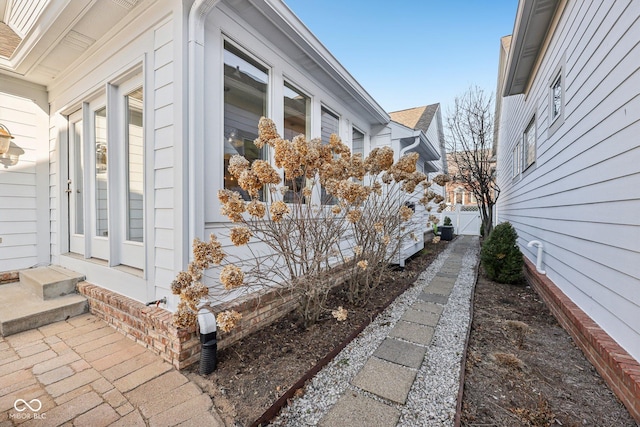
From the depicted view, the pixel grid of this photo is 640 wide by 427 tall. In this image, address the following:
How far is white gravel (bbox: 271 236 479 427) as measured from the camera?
1.82m

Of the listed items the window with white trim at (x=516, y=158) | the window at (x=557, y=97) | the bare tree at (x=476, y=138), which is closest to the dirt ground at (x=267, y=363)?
the window at (x=557, y=97)

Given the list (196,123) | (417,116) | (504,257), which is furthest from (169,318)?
(417,116)

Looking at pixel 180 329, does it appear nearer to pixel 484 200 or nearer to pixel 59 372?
pixel 59 372

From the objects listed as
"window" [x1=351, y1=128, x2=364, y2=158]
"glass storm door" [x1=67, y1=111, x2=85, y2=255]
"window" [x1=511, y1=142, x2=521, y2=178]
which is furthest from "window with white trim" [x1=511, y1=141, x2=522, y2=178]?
"glass storm door" [x1=67, y1=111, x2=85, y2=255]

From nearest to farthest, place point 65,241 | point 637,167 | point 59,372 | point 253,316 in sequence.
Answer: point 637,167
point 59,372
point 253,316
point 65,241

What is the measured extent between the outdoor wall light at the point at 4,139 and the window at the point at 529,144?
26.3 feet

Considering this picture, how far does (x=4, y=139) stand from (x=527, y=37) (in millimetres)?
7687

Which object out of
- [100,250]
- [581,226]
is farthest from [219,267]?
[581,226]

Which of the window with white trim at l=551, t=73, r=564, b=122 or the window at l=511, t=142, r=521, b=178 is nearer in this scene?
the window with white trim at l=551, t=73, r=564, b=122

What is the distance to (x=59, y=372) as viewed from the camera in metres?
2.17

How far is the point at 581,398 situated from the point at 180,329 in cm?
306

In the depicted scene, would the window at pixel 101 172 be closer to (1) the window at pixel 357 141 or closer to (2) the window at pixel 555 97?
(1) the window at pixel 357 141

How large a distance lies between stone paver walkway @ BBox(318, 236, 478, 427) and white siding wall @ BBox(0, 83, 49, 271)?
4751 mm

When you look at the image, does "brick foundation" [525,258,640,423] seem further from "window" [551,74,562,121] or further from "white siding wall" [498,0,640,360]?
"window" [551,74,562,121]
